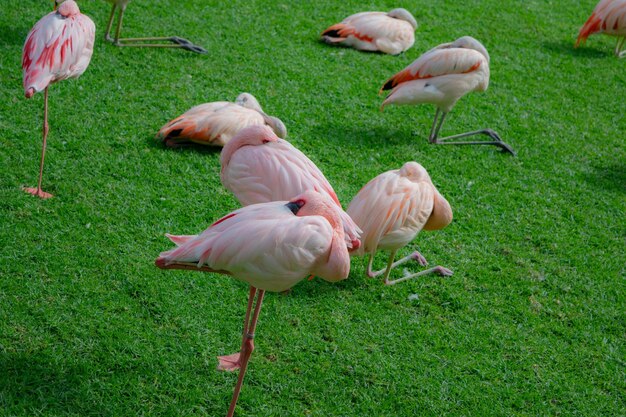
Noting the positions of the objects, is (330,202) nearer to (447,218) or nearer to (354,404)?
(354,404)

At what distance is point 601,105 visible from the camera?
21.5ft

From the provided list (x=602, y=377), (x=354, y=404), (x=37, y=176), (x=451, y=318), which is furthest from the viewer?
(x=37, y=176)

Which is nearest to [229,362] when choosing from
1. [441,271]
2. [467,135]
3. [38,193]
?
[441,271]

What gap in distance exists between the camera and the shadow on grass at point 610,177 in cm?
531

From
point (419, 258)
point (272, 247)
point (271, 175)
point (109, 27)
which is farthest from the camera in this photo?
point (109, 27)

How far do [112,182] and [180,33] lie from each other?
2.58 m

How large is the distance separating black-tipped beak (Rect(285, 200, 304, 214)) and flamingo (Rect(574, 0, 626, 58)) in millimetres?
5691

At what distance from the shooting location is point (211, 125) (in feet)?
15.6

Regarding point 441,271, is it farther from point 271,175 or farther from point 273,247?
point 273,247

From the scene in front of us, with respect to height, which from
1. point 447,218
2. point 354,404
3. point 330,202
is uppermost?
point 330,202

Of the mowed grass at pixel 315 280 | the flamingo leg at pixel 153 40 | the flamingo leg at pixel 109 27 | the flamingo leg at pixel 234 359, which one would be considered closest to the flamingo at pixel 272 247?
the flamingo leg at pixel 234 359

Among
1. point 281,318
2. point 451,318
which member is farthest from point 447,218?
point 281,318

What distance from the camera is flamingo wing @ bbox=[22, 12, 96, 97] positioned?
4.04 metres

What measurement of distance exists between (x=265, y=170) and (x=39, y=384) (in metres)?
1.44
